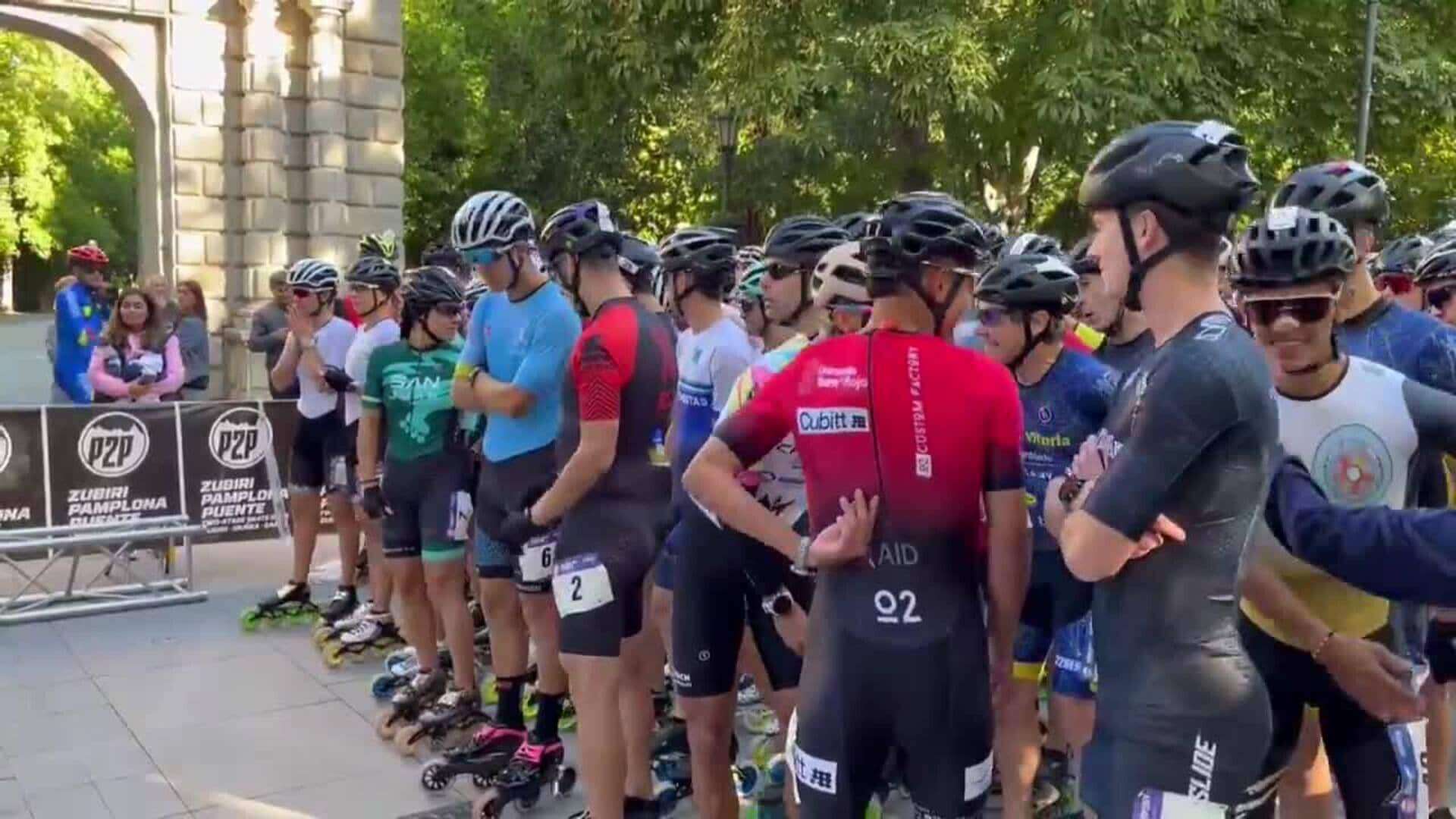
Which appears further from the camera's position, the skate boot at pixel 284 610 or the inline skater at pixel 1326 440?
the skate boot at pixel 284 610

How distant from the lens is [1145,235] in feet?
9.11

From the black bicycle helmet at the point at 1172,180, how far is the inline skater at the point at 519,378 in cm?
272

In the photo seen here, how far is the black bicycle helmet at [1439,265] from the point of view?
5812 mm

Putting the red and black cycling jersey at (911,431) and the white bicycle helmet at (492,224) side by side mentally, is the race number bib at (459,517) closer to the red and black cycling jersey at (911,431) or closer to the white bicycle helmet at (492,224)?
the white bicycle helmet at (492,224)

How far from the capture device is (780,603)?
14.2 ft

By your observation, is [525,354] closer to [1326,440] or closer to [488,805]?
[488,805]

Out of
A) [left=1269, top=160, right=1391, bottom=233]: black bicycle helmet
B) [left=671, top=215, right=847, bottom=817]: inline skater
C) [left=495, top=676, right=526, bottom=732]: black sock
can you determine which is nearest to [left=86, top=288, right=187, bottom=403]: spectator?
[left=495, top=676, right=526, bottom=732]: black sock

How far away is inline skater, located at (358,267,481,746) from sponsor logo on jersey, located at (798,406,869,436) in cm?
359

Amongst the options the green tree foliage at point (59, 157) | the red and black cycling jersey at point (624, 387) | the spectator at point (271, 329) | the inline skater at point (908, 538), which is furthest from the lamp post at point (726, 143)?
the green tree foliage at point (59, 157)

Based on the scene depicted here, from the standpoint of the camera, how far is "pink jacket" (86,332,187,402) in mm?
10531

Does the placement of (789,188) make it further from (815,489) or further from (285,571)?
(815,489)

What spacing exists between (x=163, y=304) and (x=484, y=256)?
6701mm

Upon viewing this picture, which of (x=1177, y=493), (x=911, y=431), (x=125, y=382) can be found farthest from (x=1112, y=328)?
(x=125, y=382)

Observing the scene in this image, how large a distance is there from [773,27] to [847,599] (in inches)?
497
